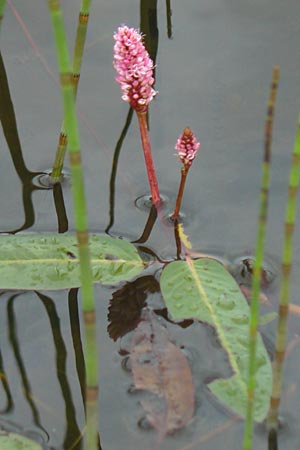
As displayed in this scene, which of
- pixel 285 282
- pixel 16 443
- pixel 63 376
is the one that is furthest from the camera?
pixel 63 376

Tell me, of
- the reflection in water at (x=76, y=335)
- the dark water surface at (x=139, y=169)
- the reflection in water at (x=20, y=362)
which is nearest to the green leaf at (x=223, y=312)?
the dark water surface at (x=139, y=169)

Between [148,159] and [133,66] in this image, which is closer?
[133,66]

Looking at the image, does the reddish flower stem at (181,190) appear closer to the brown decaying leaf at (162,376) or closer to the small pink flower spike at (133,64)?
the small pink flower spike at (133,64)

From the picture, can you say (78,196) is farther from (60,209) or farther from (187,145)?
(60,209)

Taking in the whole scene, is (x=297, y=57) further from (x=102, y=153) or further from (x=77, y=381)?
(x=77, y=381)

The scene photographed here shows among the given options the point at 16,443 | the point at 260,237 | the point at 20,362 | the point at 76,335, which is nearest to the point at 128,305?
the point at 76,335

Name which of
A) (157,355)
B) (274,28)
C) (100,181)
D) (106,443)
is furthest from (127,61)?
(274,28)

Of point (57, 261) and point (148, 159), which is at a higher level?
point (148, 159)
